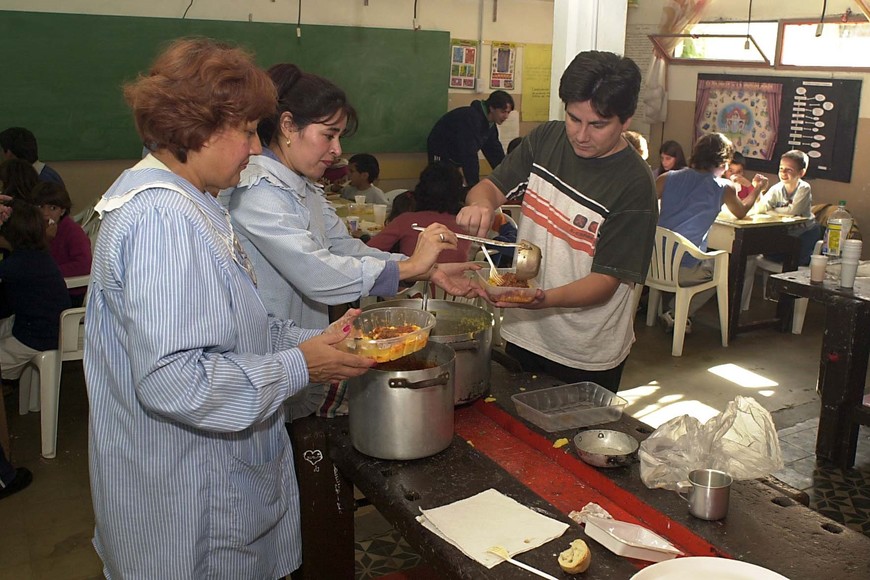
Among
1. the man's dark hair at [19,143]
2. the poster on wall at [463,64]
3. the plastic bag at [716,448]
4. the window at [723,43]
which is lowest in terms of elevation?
the plastic bag at [716,448]

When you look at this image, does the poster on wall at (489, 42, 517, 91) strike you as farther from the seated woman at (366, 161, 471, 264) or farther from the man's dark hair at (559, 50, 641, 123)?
the man's dark hair at (559, 50, 641, 123)

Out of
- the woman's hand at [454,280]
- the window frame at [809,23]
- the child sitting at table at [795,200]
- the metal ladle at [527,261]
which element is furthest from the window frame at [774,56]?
the woman's hand at [454,280]

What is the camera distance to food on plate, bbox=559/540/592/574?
1.47m

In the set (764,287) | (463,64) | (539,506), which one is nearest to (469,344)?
(539,506)

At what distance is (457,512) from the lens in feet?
5.52

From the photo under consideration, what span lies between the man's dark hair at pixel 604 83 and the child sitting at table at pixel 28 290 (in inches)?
111

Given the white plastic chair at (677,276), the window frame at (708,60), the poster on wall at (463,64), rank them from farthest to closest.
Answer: the poster on wall at (463,64)
the window frame at (708,60)
the white plastic chair at (677,276)

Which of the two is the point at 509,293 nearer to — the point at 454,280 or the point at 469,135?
the point at 454,280

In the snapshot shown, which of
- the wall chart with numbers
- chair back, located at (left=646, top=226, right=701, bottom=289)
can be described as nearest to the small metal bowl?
chair back, located at (left=646, top=226, right=701, bottom=289)

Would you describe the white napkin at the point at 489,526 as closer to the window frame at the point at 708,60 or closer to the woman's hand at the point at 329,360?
the woman's hand at the point at 329,360

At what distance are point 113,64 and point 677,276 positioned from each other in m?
4.73

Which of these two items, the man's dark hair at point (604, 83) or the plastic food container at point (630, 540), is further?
the man's dark hair at point (604, 83)

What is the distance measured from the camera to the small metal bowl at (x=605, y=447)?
1.83m

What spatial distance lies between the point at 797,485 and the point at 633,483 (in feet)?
7.68
